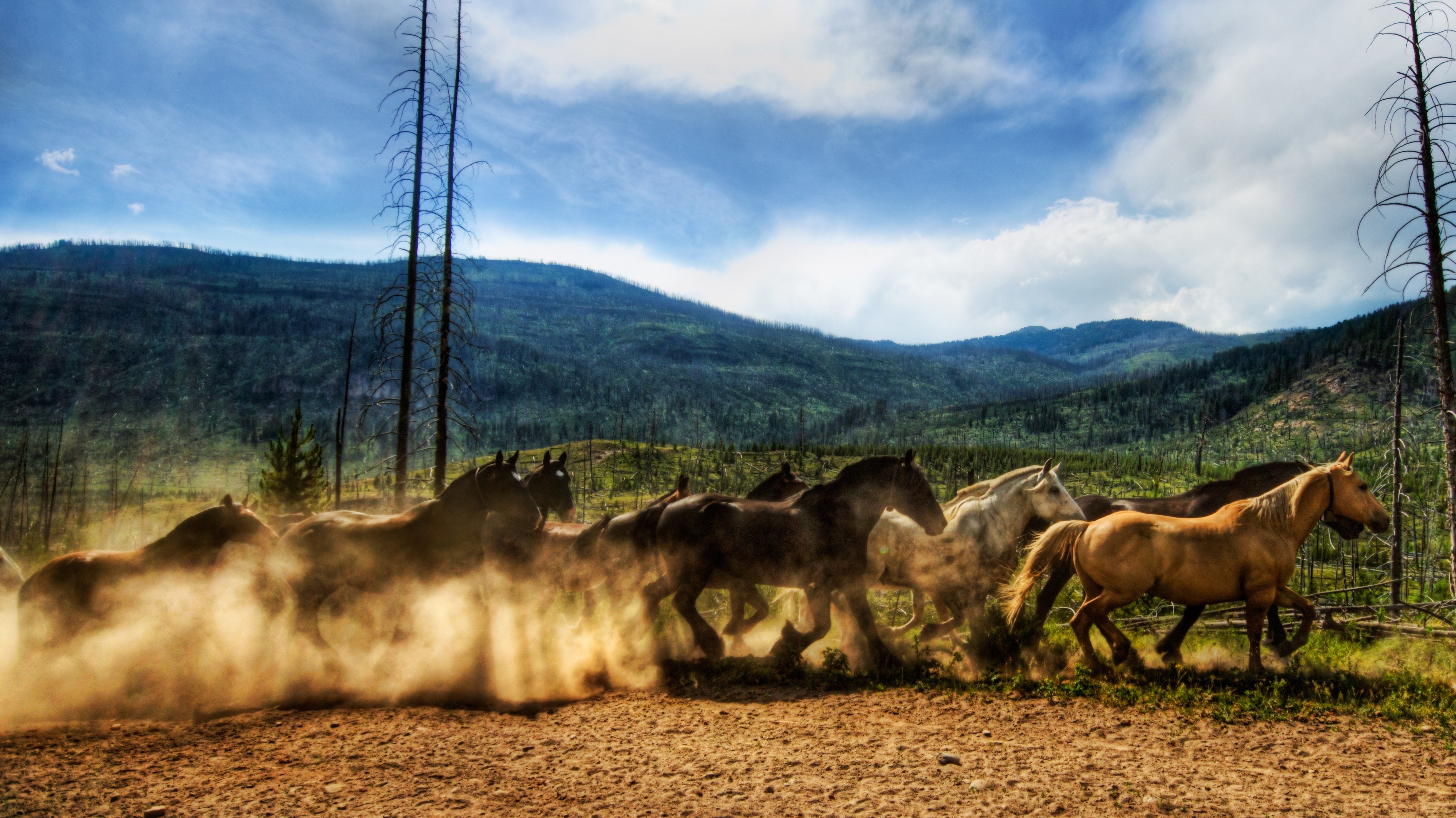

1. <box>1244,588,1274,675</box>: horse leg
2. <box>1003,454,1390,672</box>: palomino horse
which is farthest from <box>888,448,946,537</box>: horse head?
<box>1244,588,1274,675</box>: horse leg

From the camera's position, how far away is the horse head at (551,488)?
35.4 feet

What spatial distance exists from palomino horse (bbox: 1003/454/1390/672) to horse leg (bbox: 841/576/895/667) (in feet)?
7.13

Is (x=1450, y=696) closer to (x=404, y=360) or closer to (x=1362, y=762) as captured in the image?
(x=1362, y=762)

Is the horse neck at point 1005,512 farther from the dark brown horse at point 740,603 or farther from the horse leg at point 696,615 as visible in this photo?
the horse leg at point 696,615

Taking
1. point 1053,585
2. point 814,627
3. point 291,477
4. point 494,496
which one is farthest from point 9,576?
point 291,477

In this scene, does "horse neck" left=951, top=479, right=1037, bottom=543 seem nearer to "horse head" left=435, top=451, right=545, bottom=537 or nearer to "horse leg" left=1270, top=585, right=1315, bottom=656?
"horse leg" left=1270, top=585, right=1315, bottom=656

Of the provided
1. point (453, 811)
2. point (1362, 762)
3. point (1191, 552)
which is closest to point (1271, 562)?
point (1191, 552)

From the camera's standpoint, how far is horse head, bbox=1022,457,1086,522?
30.6 feet

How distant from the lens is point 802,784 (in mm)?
5094

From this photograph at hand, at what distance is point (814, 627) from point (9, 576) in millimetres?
10225

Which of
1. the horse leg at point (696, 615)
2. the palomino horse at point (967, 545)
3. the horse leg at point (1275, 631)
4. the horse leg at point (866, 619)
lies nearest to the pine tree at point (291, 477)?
the horse leg at point (696, 615)

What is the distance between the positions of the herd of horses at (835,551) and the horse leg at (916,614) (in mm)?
61

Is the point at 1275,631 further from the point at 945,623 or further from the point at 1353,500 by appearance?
the point at 945,623

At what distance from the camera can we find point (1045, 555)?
27.3 feet
